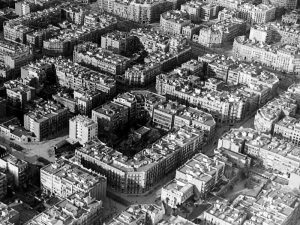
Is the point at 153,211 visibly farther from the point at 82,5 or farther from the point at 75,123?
the point at 82,5

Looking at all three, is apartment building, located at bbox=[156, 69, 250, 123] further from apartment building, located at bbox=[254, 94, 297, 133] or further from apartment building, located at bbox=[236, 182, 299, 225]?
apartment building, located at bbox=[236, 182, 299, 225]

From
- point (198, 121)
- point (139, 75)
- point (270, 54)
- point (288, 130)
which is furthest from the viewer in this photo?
point (270, 54)

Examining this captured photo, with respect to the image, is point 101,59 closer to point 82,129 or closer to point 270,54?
point 82,129

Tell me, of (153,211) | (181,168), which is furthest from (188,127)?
(153,211)

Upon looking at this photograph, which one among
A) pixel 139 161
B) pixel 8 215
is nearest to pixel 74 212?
pixel 8 215

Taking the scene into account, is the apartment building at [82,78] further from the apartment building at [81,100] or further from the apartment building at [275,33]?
the apartment building at [275,33]
